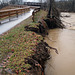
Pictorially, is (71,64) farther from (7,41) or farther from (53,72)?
(7,41)

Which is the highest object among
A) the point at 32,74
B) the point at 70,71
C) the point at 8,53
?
the point at 8,53

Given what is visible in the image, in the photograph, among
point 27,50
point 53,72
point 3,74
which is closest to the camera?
point 3,74

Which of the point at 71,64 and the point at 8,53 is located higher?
the point at 8,53

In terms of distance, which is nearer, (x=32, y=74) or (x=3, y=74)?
(x=3, y=74)

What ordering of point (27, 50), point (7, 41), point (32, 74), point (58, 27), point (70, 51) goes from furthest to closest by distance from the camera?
1. point (58, 27)
2. point (70, 51)
3. point (7, 41)
4. point (27, 50)
5. point (32, 74)

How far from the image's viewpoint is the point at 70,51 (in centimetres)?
883

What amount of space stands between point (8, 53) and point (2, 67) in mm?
1197

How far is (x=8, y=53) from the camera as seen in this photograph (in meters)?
5.18

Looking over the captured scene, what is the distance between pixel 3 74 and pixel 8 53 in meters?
1.60

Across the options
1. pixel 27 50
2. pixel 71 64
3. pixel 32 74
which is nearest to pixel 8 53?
pixel 27 50

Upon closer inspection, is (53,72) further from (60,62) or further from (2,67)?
(2,67)

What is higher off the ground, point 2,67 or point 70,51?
point 2,67

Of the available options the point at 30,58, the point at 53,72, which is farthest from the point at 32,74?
the point at 53,72

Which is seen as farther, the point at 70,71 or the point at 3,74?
the point at 70,71
